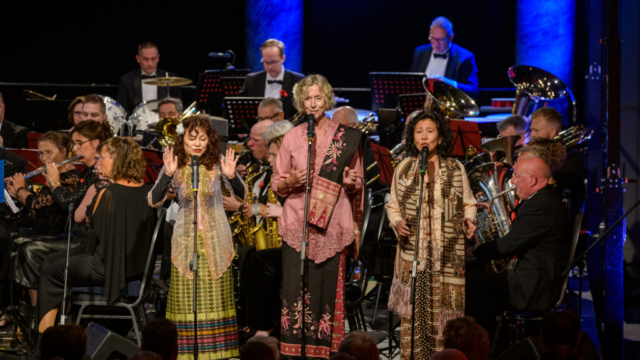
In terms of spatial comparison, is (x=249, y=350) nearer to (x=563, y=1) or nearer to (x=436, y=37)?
(x=436, y=37)

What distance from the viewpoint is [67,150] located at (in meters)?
6.07

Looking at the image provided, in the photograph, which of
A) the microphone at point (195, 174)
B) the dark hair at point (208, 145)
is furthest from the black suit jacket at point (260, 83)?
the microphone at point (195, 174)

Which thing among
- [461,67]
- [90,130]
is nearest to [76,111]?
[90,130]

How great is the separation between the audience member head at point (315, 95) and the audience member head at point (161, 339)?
167 centimetres

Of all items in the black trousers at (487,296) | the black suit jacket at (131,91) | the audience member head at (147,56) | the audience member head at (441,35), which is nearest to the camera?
the black trousers at (487,296)

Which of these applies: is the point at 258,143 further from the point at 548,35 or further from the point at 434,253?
the point at 548,35

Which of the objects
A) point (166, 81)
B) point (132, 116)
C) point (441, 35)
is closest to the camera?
point (441, 35)

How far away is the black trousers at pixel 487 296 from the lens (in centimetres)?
459

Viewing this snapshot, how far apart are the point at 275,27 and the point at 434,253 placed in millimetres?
6912

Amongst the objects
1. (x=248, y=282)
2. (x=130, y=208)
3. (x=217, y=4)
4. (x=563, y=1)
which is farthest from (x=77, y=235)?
(x=217, y=4)

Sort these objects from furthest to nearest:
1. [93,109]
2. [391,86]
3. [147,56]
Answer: [147,56] < [391,86] < [93,109]

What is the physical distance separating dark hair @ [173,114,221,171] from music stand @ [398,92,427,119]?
298cm

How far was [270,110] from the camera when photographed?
6.79 metres

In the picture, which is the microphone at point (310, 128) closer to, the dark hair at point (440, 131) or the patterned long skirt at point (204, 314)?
the dark hair at point (440, 131)
